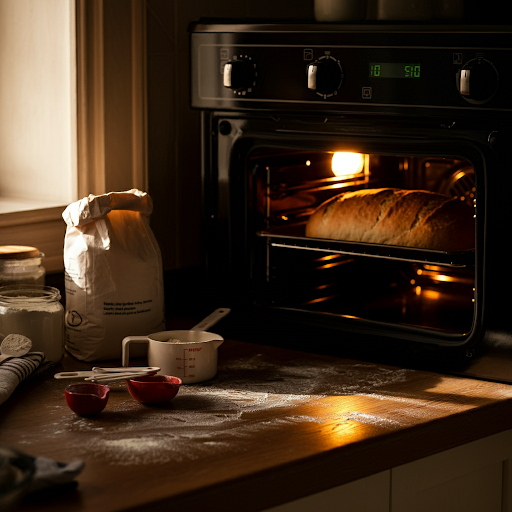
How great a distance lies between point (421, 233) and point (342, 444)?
49 cm

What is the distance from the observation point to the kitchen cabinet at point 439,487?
1049 millimetres

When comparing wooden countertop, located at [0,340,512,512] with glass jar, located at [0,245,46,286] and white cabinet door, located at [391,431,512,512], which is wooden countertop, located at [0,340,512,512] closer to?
white cabinet door, located at [391,431,512,512]

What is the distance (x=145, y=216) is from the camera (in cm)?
147

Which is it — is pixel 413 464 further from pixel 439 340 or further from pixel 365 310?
pixel 365 310

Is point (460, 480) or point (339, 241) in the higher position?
point (339, 241)

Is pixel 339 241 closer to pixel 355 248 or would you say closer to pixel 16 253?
pixel 355 248

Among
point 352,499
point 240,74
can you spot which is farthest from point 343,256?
point 352,499

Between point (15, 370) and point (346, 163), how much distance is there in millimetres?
709

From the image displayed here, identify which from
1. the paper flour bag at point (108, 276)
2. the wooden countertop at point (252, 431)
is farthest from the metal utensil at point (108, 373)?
the paper flour bag at point (108, 276)

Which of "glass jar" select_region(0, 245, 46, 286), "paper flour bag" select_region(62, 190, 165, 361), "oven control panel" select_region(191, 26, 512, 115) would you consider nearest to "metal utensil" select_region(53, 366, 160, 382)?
"paper flour bag" select_region(62, 190, 165, 361)

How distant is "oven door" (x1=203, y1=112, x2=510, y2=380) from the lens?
1.27 m

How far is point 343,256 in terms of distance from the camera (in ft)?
5.37

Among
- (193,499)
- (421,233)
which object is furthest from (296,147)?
(193,499)

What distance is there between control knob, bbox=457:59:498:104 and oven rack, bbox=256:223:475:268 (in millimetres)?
250
